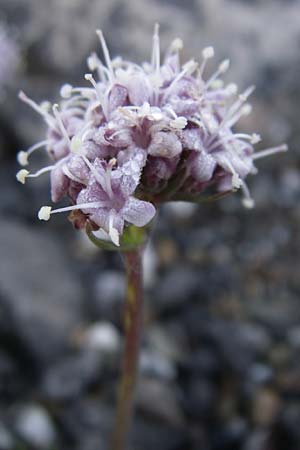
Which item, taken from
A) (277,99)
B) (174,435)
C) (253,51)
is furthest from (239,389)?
(253,51)

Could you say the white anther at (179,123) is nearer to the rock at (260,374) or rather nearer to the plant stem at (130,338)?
the plant stem at (130,338)

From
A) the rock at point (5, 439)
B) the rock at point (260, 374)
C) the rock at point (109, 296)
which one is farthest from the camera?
the rock at point (109, 296)

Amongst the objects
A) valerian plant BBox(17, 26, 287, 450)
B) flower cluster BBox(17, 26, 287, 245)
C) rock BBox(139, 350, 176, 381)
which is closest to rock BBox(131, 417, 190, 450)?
rock BBox(139, 350, 176, 381)

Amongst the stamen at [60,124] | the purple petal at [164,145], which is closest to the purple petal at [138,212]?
the purple petal at [164,145]

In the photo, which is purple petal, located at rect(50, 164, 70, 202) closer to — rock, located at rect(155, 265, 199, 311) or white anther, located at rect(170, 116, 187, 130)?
white anther, located at rect(170, 116, 187, 130)

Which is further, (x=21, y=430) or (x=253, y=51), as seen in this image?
(x=253, y=51)

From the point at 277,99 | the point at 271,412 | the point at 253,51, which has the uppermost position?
the point at 253,51

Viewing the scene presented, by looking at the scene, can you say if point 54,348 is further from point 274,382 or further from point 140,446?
point 274,382
